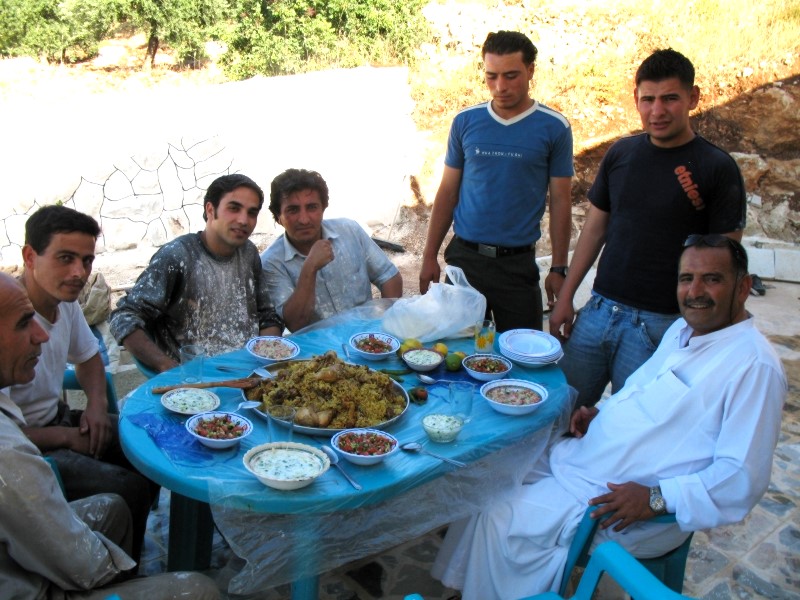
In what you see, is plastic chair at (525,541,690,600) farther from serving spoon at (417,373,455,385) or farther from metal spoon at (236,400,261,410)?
metal spoon at (236,400,261,410)

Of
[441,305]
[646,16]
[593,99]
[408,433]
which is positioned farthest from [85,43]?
[408,433]

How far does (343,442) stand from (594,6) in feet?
36.1

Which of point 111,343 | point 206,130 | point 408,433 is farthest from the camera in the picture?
point 206,130

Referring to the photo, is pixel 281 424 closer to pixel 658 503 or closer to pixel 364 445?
pixel 364 445

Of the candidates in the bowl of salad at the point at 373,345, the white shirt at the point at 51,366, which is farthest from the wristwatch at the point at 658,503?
the white shirt at the point at 51,366

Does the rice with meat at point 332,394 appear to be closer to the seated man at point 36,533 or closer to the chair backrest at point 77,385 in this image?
the seated man at point 36,533

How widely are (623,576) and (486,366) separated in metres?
1.09

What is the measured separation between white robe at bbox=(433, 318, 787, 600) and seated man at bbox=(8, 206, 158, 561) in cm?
125

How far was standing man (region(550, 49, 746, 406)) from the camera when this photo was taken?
303 cm

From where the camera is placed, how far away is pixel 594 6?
1139 centimetres

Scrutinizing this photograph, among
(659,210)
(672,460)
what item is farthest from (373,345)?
(659,210)

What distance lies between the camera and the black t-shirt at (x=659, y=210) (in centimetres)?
A: 301

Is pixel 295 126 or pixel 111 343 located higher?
pixel 295 126

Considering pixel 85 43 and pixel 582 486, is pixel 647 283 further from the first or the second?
pixel 85 43
